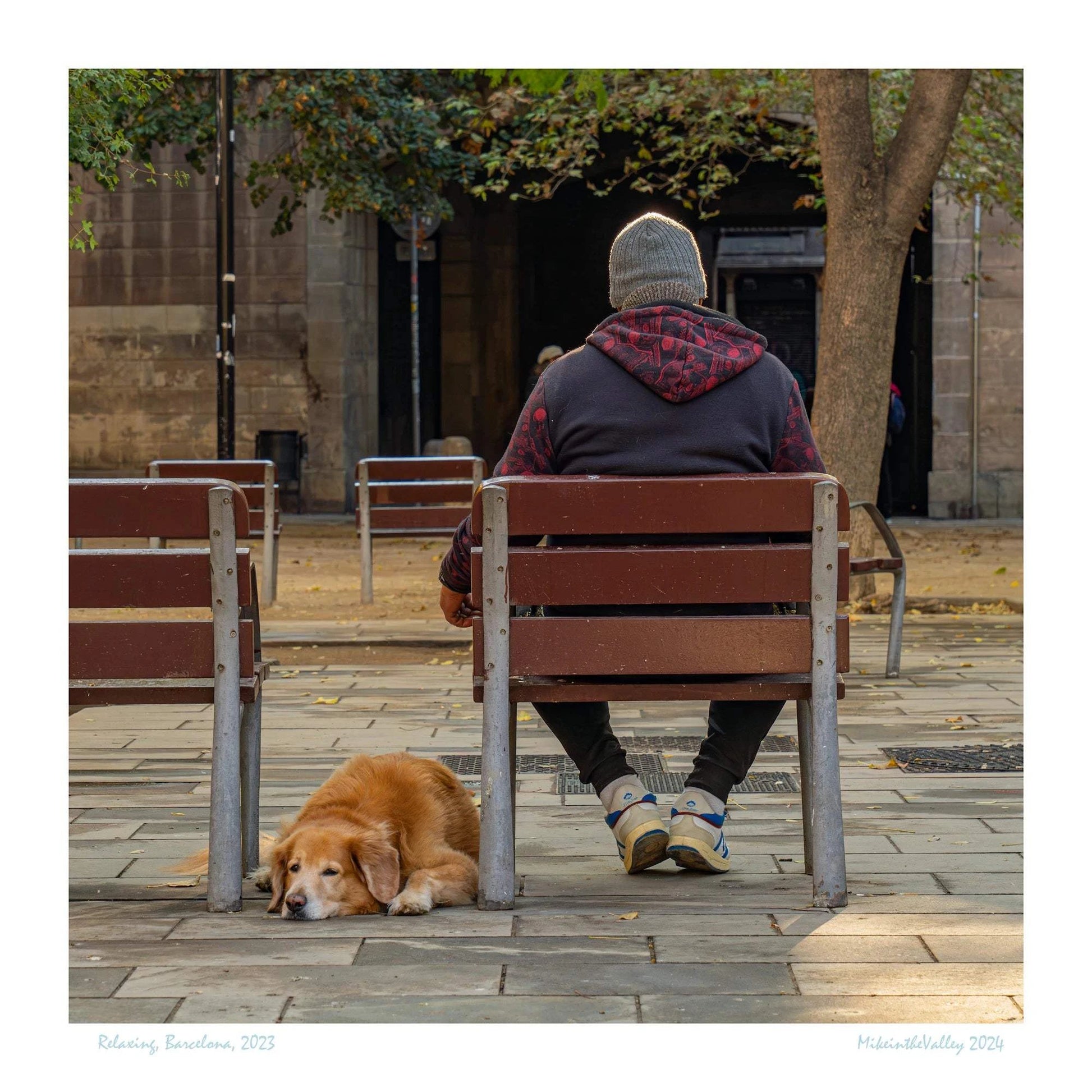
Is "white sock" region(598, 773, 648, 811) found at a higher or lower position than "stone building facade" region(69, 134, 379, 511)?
lower

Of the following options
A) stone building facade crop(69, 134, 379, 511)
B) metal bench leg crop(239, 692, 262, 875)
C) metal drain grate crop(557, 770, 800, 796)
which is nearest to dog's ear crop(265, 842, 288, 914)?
metal bench leg crop(239, 692, 262, 875)

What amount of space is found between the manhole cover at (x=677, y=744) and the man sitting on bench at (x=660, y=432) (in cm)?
192

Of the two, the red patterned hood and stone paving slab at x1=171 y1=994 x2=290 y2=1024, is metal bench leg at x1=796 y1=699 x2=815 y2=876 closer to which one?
the red patterned hood

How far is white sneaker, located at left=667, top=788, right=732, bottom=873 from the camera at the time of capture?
4414 millimetres

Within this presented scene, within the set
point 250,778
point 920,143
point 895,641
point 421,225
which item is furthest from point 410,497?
point 250,778

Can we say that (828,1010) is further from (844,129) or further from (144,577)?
(844,129)

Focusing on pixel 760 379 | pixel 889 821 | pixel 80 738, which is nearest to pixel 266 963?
pixel 760 379

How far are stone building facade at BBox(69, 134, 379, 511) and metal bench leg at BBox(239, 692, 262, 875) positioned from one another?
17.8m

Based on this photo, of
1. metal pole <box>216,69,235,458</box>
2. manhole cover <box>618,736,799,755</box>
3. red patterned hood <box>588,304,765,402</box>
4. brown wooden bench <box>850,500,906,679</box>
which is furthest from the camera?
metal pole <box>216,69,235,458</box>

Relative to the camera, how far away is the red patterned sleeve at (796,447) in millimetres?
4492

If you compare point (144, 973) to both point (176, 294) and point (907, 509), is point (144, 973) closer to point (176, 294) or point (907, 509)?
point (176, 294)

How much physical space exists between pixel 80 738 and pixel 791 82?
Answer: 990cm

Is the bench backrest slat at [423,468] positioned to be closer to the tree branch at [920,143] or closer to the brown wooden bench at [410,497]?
the brown wooden bench at [410,497]

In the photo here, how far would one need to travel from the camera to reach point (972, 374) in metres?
21.6
